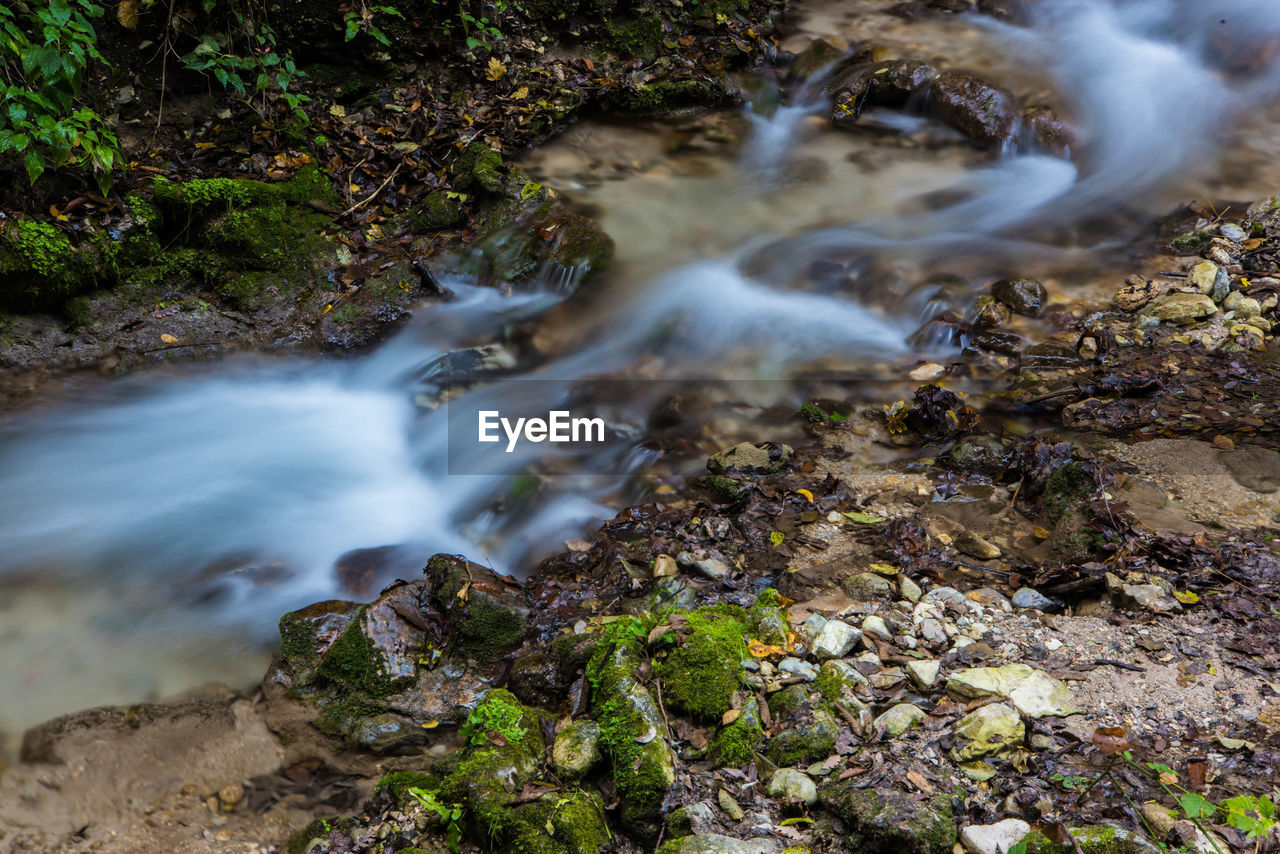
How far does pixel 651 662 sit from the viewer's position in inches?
128

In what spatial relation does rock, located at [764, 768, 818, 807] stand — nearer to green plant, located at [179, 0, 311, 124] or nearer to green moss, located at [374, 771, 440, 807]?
green moss, located at [374, 771, 440, 807]

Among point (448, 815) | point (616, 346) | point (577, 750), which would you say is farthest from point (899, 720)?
point (616, 346)

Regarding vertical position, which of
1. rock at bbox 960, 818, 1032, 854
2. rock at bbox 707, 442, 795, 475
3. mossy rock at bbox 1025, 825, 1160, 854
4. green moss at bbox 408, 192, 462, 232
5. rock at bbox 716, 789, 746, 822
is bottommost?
rock at bbox 716, 789, 746, 822

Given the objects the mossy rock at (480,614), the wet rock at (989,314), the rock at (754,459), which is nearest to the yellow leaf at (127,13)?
the mossy rock at (480,614)

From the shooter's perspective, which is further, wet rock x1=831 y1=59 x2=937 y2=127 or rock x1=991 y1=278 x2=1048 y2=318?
wet rock x1=831 y1=59 x2=937 y2=127

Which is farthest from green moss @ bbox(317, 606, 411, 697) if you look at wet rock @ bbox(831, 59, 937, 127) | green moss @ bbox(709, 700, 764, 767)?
wet rock @ bbox(831, 59, 937, 127)

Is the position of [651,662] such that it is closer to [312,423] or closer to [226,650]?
[226,650]

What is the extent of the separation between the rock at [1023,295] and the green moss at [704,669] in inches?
167

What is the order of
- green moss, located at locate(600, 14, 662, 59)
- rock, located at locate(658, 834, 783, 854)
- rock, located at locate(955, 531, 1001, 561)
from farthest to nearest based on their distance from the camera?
green moss, located at locate(600, 14, 662, 59)
rock, located at locate(955, 531, 1001, 561)
rock, located at locate(658, 834, 783, 854)

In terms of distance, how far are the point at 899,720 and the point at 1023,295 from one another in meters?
4.49

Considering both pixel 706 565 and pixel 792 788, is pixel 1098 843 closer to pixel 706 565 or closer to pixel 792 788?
pixel 792 788

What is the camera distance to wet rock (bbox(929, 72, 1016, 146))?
827 centimetres

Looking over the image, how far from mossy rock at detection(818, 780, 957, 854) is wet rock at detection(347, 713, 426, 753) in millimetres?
1939

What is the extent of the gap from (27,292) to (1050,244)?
8291 mm
